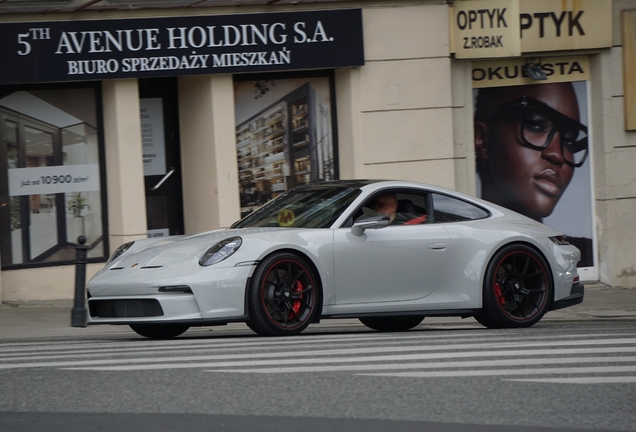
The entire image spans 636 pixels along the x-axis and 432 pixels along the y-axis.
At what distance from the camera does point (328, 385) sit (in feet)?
18.7

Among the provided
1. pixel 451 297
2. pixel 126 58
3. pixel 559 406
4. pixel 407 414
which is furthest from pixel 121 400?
pixel 126 58

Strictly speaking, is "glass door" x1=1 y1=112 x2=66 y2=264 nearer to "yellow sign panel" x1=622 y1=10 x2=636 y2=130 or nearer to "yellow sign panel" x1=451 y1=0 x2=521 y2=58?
"yellow sign panel" x1=451 y1=0 x2=521 y2=58

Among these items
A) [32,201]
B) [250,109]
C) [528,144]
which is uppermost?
[250,109]

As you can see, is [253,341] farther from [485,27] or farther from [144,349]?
[485,27]

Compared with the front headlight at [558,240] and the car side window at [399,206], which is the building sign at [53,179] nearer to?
the car side window at [399,206]

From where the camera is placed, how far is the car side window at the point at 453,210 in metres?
8.95

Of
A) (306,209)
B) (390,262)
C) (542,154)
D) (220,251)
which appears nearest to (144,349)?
(220,251)

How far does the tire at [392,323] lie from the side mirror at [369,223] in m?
1.54

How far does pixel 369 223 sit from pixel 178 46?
635 centimetres

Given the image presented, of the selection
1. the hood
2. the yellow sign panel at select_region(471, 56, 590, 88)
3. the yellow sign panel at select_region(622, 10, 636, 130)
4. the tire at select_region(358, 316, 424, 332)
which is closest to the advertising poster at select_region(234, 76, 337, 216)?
the yellow sign panel at select_region(471, 56, 590, 88)

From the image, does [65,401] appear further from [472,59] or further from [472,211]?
[472,59]

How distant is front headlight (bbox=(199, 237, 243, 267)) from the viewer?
25.7 feet

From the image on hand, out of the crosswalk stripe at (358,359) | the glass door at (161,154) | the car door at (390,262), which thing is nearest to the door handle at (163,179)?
the glass door at (161,154)

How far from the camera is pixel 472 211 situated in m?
9.13
